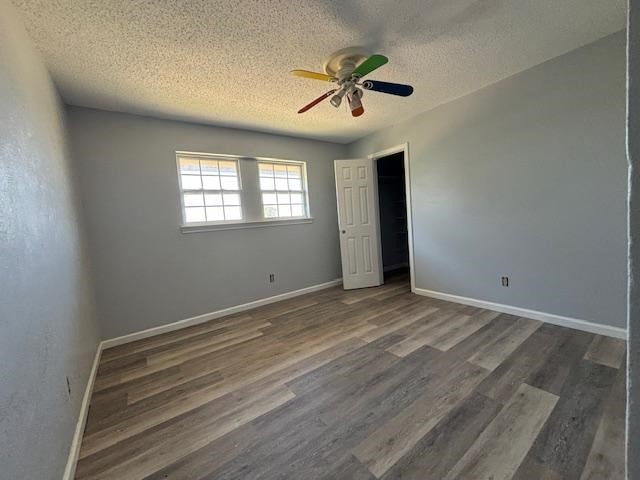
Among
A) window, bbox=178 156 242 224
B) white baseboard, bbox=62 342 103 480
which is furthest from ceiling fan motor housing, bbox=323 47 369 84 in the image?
white baseboard, bbox=62 342 103 480

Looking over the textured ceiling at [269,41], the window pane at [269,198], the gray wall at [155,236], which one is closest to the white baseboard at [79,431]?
the gray wall at [155,236]

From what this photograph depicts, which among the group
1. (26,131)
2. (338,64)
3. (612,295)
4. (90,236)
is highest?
(338,64)

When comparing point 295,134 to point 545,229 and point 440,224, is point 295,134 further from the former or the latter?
point 545,229

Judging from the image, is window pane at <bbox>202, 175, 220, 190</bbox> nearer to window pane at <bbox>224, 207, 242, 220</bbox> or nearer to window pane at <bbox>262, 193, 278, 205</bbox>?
window pane at <bbox>224, 207, 242, 220</bbox>

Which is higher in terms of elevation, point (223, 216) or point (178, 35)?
point (178, 35)

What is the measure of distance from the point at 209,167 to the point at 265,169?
0.75 m

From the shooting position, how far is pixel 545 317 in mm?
2471

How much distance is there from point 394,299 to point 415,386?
5.78 ft

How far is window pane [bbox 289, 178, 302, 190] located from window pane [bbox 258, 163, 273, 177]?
0.34m

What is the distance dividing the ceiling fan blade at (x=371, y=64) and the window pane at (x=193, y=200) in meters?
2.27

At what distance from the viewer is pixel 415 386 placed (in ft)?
5.61

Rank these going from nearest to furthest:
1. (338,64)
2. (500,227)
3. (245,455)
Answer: (245,455), (338,64), (500,227)

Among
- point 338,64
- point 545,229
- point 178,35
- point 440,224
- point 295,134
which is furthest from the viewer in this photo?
point 295,134

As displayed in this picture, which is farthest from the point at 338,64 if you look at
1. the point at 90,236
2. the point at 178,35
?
the point at 90,236
